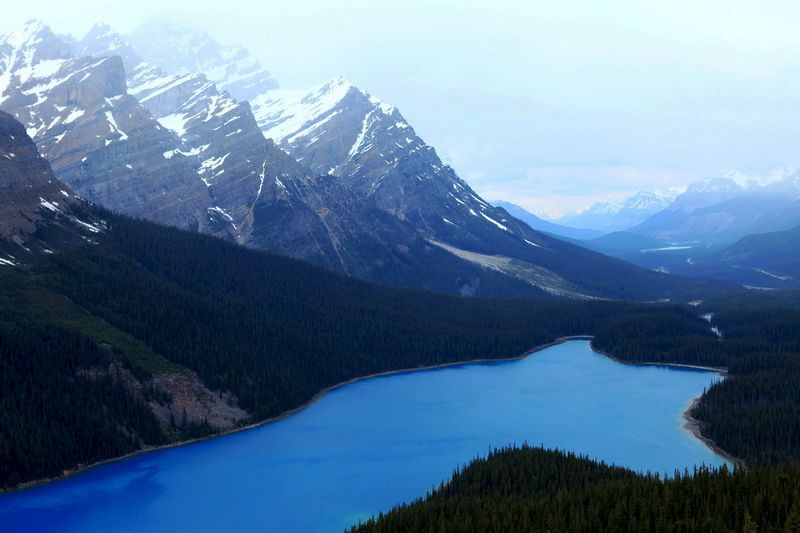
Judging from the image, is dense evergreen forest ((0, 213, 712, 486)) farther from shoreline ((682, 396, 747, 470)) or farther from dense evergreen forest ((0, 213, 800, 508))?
shoreline ((682, 396, 747, 470))

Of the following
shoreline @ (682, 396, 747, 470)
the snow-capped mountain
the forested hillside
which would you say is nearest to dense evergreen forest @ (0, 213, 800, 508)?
shoreline @ (682, 396, 747, 470)

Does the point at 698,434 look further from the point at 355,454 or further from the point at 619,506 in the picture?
the point at 619,506

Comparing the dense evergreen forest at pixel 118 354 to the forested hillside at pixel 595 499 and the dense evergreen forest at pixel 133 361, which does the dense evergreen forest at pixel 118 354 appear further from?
the forested hillside at pixel 595 499

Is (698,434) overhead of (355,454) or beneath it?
overhead

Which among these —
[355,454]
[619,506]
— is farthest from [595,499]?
[355,454]

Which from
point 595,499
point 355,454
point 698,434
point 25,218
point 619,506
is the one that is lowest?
point 355,454

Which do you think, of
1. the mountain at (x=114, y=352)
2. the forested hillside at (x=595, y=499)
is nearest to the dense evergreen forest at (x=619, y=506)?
the forested hillside at (x=595, y=499)
